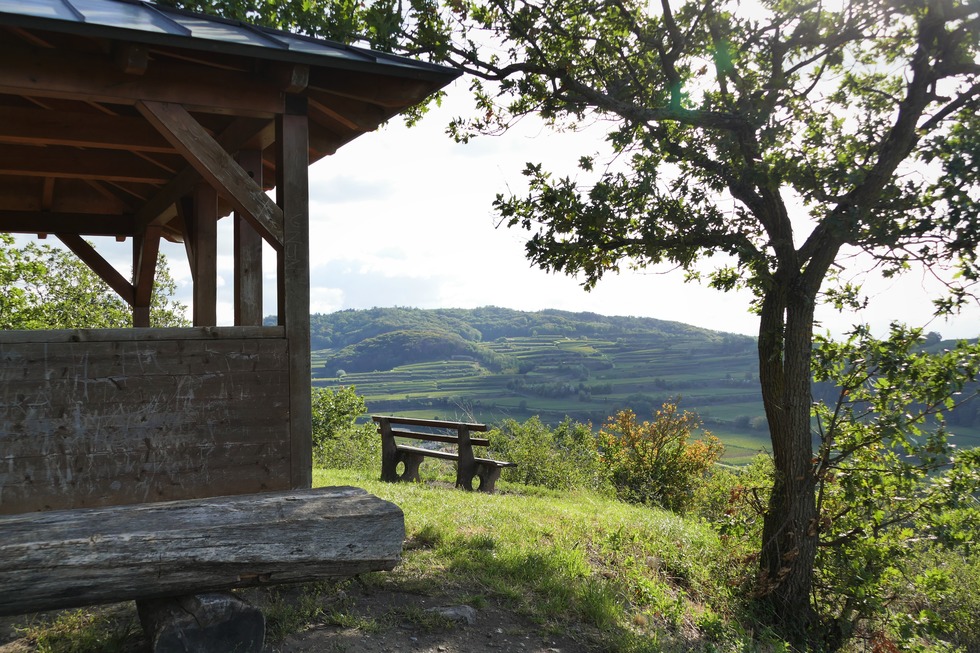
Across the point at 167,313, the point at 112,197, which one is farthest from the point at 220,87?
the point at 167,313

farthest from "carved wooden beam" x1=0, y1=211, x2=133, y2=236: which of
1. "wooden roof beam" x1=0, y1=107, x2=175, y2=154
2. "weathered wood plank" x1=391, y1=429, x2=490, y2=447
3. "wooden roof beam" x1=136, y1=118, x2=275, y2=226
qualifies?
"weathered wood plank" x1=391, y1=429, x2=490, y2=447

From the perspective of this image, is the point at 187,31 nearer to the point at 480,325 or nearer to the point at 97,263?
the point at 97,263

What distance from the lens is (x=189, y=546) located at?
362 cm

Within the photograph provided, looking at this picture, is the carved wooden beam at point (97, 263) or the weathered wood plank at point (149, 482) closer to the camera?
the weathered wood plank at point (149, 482)

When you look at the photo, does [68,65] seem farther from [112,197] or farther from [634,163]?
[112,197]

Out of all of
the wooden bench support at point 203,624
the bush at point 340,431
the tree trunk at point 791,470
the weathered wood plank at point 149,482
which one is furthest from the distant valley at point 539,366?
the wooden bench support at point 203,624

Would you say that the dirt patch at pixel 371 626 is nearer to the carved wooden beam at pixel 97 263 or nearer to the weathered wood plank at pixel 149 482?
the weathered wood plank at pixel 149 482

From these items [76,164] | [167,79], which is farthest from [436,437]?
[167,79]

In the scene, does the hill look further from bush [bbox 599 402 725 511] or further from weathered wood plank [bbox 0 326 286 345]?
weathered wood plank [bbox 0 326 286 345]

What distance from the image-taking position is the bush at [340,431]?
56.9 ft

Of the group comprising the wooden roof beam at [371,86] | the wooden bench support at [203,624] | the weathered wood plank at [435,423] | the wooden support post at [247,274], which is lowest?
the wooden bench support at [203,624]

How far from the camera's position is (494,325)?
121000 millimetres

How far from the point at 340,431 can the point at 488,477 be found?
10272 mm

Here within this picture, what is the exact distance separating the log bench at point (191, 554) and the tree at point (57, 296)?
46.1 feet
